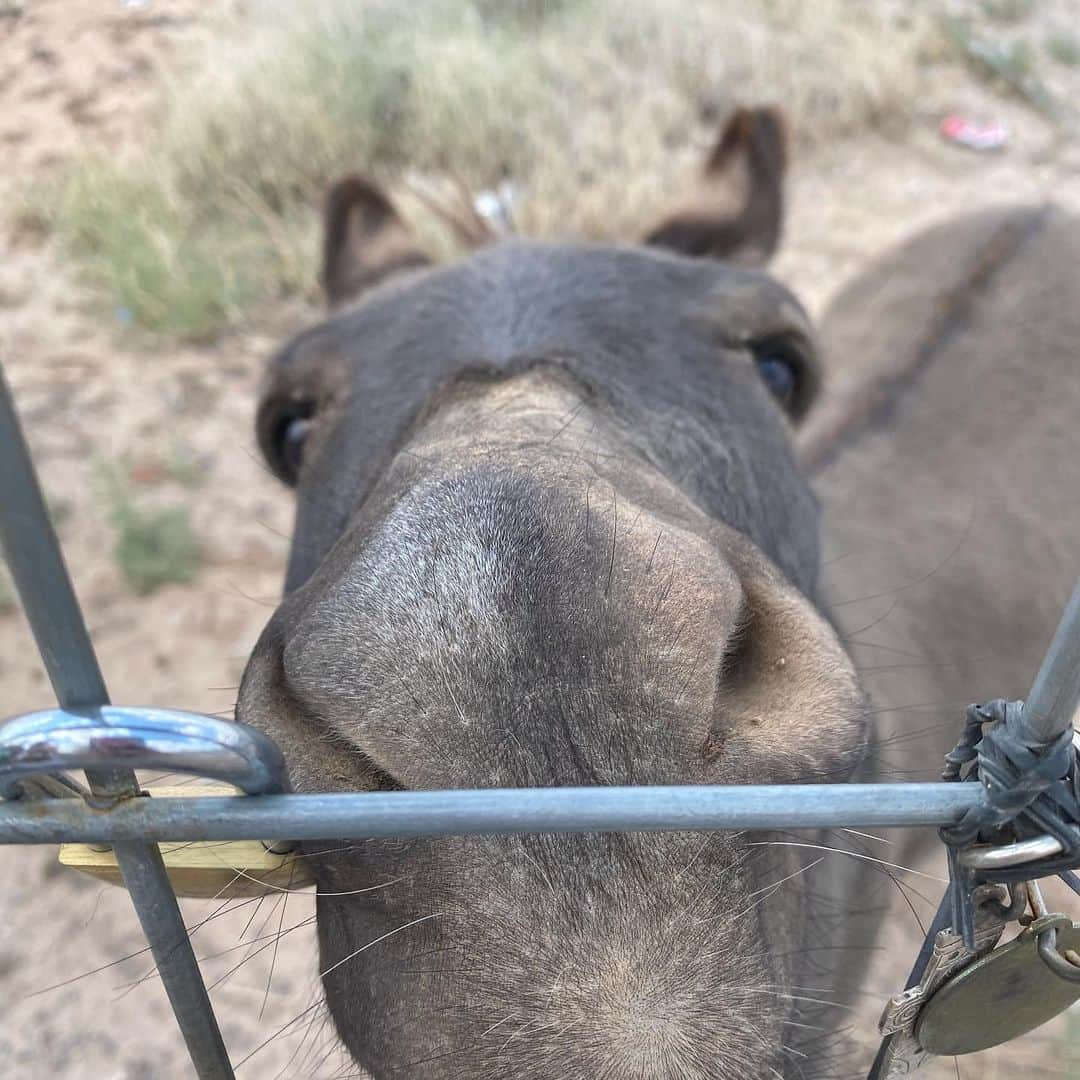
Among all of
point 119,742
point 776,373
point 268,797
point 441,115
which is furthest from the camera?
point 441,115

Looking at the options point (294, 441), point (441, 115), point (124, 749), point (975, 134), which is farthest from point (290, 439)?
point (975, 134)

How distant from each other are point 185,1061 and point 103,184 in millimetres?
4859

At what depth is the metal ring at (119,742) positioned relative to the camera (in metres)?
0.68

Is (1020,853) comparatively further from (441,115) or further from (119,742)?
(441,115)

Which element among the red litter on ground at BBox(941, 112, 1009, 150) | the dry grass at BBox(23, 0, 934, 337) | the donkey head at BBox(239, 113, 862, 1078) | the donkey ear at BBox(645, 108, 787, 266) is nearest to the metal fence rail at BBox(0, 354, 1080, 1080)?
the donkey head at BBox(239, 113, 862, 1078)

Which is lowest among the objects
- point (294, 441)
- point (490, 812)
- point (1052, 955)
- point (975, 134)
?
point (975, 134)

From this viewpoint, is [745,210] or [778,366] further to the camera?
[745,210]

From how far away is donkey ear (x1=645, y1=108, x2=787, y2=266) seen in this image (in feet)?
9.62

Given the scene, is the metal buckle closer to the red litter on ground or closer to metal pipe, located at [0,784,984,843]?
metal pipe, located at [0,784,984,843]

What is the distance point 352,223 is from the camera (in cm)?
315

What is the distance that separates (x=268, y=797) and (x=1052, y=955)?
689 mm

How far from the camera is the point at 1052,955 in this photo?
32.9 inches

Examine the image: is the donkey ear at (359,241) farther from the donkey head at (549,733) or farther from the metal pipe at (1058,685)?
the metal pipe at (1058,685)

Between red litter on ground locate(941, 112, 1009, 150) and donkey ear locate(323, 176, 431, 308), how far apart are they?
17.9 feet
